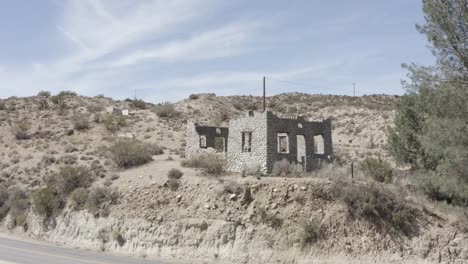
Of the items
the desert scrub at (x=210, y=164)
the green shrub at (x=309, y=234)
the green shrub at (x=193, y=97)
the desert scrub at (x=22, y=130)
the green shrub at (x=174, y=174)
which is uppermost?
the green shrub at (x=193, y=97)

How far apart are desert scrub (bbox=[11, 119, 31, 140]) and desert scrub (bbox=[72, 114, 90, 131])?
516cm

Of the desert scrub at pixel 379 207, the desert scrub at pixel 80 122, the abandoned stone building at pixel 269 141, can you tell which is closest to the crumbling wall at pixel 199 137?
the abandoned stone building at pixel 269 141

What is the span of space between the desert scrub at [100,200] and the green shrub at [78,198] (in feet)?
1.42

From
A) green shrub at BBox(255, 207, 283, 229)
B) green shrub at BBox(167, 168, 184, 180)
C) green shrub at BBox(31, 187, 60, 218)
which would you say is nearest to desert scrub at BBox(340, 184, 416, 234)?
green shrub at BBox(255, 207, 283, 229)

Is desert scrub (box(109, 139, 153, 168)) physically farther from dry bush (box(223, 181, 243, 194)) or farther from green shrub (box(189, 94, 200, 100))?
green shrub (box(189, 94, 200, 100))

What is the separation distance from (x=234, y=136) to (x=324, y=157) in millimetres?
5889

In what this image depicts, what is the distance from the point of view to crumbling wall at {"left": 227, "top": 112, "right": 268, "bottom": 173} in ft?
90.4

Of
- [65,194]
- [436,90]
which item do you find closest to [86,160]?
[65,194]

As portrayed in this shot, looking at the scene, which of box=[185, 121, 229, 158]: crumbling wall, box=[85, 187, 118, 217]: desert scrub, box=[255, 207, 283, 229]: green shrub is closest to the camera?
box=[255, 207, 283, 229]: green shrub

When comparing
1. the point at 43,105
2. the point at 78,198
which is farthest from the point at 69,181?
the point at 43,105

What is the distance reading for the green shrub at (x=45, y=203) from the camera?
1195 inches

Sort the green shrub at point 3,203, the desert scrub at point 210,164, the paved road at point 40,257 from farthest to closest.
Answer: the green shrub at point 3,203, the desert scrub at point 210,164, the paved road at point 40,257

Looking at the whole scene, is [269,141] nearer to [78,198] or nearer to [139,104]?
[78,198]

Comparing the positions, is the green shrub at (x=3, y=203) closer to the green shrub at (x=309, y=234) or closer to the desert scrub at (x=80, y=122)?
the desert scrub at (x=80, y=122)
